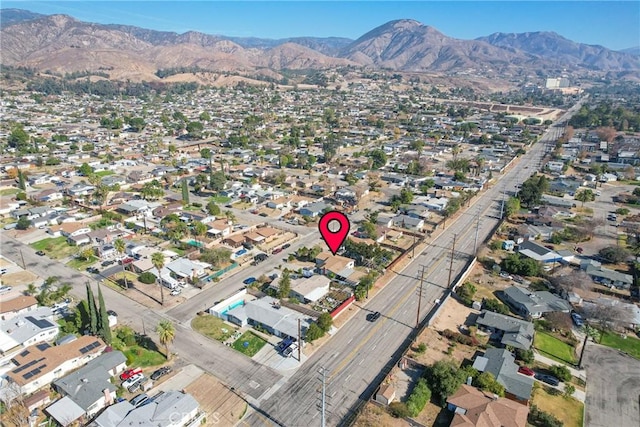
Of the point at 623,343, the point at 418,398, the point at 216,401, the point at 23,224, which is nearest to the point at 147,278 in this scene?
the point at 216,401

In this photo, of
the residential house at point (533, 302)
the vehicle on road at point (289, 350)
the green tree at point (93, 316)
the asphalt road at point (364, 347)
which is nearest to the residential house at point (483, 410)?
the asphalt road at point (364, 347)

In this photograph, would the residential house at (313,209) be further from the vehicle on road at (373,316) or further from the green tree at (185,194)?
the vehicle on road at (373,316)

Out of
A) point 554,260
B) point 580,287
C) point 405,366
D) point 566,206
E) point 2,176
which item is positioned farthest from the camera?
point 2,176

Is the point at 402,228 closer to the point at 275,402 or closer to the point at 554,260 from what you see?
the point at 554,260

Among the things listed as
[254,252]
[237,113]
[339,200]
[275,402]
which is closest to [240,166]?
[339,200]

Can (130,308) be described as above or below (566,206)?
below
